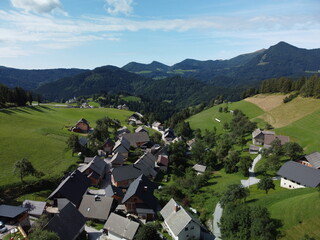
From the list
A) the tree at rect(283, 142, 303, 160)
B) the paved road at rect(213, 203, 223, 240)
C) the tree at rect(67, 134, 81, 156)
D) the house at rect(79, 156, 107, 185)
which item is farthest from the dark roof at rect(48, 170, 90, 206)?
the tree at rect(283, 142, 303, 160)

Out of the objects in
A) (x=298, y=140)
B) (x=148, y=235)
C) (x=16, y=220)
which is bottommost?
(x=298, y=140)

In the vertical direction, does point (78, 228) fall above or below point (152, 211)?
above

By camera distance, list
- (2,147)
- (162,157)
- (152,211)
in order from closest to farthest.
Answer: (152,211), (2,147), (162,157)

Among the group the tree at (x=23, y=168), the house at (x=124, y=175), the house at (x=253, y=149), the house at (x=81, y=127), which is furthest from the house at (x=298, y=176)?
the house at (x=81, y=127)

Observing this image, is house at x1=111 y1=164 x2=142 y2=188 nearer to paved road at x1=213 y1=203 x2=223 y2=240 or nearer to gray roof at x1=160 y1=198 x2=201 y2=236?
gray roof at x1=160 y1=198 x2=201 y2=236

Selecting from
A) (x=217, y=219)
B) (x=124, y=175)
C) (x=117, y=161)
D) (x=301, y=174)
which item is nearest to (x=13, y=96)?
(x=117, y=161)

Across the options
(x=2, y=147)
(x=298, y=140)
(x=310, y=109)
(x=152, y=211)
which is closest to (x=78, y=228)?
(x=152, y=211)

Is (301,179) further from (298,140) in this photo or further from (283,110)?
(283,110)
